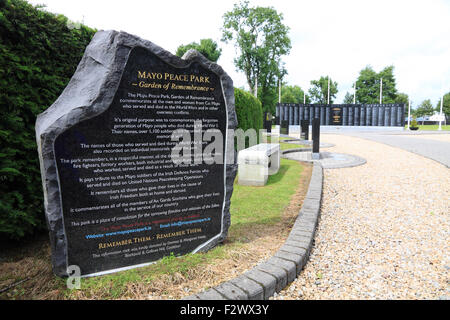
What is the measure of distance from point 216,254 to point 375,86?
6791 centimetres

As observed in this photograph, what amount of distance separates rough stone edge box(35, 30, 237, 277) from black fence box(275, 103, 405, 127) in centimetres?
3511

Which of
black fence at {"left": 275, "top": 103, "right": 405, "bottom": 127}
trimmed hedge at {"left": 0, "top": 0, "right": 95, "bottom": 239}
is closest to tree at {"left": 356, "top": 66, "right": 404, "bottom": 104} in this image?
black fence at {"left": 275, "top": 103, "right": 405, "bottom": 127}

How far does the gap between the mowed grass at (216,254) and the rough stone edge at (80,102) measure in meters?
0.38

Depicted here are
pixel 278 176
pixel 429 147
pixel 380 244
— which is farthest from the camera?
pixel 429 147

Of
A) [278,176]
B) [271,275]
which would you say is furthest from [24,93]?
[278,176]

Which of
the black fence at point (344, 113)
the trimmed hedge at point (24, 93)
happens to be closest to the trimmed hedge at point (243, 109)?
the trimmed hedge at point (24, 93)

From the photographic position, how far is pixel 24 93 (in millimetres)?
2980

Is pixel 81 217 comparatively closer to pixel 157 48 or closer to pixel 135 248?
pixel 135 248

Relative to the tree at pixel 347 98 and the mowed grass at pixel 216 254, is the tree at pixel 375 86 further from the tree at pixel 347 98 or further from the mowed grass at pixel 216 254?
the mowed grass at pixel 216 254

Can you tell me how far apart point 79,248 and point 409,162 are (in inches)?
423

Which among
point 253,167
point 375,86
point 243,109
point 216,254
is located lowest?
point 216,254

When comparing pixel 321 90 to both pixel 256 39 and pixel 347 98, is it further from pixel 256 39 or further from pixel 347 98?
pixel 256 39

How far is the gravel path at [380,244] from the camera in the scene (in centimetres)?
254
